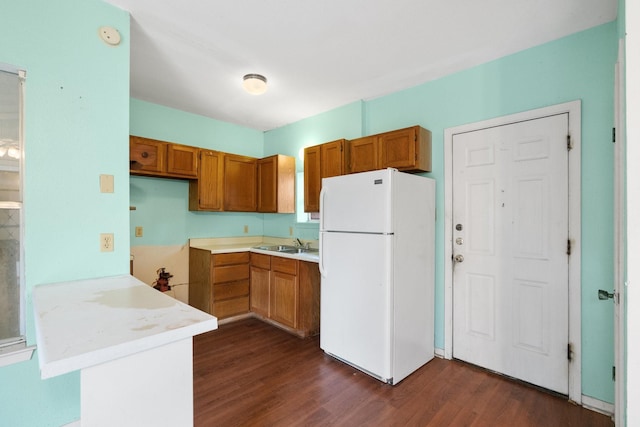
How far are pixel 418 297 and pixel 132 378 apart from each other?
2.12 meters

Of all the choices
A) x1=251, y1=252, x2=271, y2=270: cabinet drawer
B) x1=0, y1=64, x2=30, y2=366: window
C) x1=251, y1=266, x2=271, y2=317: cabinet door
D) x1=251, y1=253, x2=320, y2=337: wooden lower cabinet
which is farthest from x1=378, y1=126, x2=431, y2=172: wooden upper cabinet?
x1=0, y1=64, x2=30, y2=366: window

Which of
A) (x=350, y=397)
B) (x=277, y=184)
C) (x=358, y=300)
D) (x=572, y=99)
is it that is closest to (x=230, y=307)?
(x=277, y=184)

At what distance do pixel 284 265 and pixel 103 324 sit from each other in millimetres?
2271

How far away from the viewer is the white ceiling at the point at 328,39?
5.97 ft

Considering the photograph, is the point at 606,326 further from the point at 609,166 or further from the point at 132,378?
the point at 132,378

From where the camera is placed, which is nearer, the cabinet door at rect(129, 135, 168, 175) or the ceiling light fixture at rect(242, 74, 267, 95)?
the ceiling light fixture at rect(242, 74, 267, 95)

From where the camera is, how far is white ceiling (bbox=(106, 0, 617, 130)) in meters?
1.82

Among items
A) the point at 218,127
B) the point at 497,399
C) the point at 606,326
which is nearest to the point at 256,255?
the point at 218,127

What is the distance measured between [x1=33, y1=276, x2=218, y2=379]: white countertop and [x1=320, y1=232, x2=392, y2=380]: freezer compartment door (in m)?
1.47

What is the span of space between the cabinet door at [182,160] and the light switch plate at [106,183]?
1.58 m

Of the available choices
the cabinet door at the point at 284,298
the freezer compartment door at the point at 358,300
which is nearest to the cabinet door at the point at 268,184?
the cabinet door at the point at 284,298

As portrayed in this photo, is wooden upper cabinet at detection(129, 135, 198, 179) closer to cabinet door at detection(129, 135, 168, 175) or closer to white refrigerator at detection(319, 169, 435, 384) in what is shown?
cabinet door at detection(129, 135, 168, 175)

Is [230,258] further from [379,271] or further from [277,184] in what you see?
[379,271]

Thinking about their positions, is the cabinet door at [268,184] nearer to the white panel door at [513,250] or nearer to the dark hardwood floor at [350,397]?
the dark hardwood floor at [350,397]
